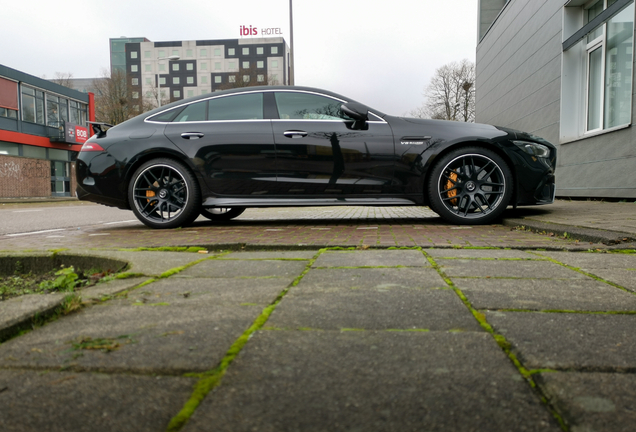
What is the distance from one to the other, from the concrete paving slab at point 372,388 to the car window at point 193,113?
15.0ft

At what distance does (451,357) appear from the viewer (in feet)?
4.63

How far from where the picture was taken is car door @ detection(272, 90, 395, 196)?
541 centimetres

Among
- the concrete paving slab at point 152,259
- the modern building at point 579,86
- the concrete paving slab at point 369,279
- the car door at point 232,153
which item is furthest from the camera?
the modern building at point 579,86

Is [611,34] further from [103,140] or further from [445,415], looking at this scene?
[445,415]

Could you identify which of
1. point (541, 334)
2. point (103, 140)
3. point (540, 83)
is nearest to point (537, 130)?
point (540, 83)

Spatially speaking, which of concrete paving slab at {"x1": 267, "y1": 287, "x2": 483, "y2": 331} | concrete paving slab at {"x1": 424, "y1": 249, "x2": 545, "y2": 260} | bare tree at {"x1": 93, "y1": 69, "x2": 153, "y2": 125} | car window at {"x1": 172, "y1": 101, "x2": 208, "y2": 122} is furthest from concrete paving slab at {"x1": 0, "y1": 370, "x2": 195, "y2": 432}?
bare tree at {"x1": 93, "y1": 69, "x2": 153, "y2": 125}

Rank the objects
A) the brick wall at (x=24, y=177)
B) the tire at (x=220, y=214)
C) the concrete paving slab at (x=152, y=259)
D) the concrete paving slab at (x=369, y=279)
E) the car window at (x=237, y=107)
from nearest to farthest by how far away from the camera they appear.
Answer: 1. the concrete paving slab at (x=369, y=279)
2. the concrete paving slab at (x=152, y=259)
3. the car window at (x=237, y=107)
4. the tire at (x=220, y=214)
5. the brick wall at (x=24, y=177)

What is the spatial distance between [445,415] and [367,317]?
2.44 feet

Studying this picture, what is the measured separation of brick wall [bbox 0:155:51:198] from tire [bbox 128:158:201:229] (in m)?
28.0

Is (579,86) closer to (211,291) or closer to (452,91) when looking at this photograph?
(211,291)

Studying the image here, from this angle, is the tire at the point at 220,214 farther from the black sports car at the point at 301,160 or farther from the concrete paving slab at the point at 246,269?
the concrete paving slab at the point at 246,269

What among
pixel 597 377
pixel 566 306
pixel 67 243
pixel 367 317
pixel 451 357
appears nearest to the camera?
pixel 597 377

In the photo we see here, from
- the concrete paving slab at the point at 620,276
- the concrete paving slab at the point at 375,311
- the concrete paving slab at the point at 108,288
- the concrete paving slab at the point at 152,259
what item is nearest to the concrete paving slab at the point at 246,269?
the concrete paving slab at the point at 152,259

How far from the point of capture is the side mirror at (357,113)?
17.4 feet
